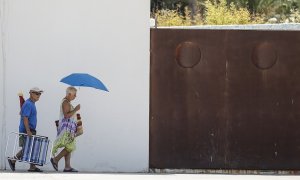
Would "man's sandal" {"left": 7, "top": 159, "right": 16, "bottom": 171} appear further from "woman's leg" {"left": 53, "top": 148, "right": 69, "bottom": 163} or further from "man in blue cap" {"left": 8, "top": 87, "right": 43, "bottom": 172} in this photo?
"woman's leg" {"left": 53, "top": 148, "right": 69, "bottom": 163}

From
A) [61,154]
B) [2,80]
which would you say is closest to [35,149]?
[61,154]

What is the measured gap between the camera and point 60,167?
14.7 meters

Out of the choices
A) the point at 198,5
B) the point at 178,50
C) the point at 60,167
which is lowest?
the point at 60,167

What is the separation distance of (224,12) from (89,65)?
8.16 metres

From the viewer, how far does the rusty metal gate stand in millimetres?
14805

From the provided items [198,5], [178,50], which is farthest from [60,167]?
[198,5]

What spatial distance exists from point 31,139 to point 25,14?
2.18 m

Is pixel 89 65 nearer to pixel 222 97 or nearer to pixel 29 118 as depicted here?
pixel 29 118

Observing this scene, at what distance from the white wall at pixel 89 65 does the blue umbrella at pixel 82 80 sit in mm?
88

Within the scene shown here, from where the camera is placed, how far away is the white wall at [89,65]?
1452 centimetres

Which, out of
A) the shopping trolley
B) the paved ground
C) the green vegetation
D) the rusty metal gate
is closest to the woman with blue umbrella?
the shopping trolley

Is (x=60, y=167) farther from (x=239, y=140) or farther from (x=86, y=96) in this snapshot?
(x=239, y=140)

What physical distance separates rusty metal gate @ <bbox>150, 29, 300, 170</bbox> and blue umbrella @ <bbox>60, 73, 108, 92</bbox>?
0.99 metres

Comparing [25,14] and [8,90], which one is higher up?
[25,14]
